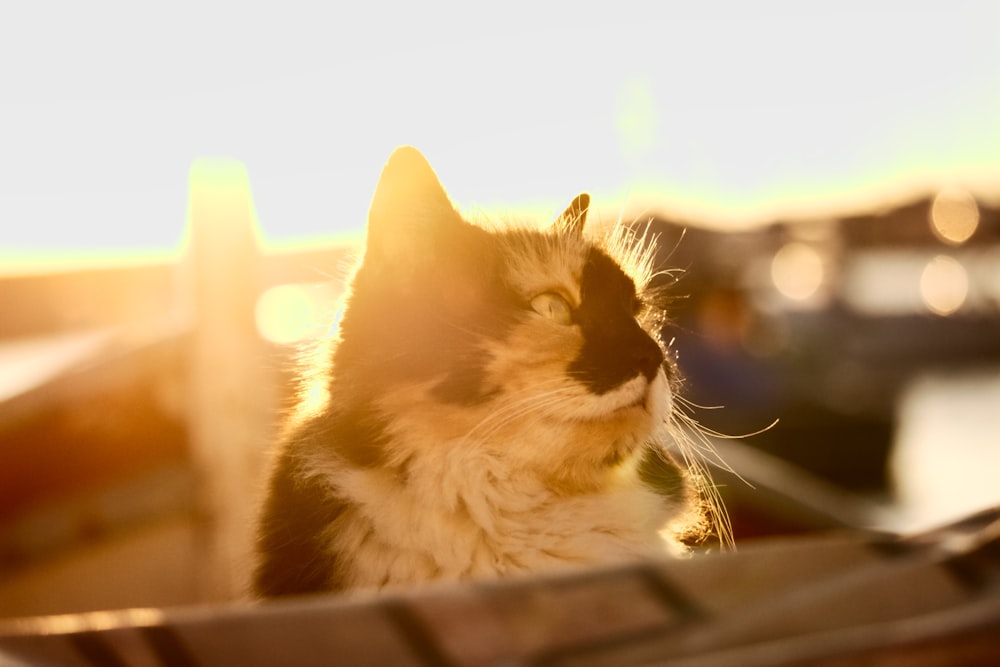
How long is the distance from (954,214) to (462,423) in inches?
1238

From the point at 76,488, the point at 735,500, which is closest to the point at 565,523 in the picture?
the point at 76,488

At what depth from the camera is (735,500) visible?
13.5 feet

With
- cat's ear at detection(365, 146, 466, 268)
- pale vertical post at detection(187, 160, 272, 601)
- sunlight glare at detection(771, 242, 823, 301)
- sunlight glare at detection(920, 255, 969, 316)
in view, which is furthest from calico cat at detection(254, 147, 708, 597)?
sunlight glare at detection(920, 255, 969, 316)

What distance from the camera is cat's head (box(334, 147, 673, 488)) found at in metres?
1.48

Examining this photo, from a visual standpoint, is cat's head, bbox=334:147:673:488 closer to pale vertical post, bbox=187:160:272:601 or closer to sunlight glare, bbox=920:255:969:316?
pale vertical post, bbox=187:160:272:601

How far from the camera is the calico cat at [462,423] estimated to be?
1.43 metres

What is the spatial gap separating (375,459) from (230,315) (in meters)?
2.32

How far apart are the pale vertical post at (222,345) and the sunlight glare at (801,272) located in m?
22.8

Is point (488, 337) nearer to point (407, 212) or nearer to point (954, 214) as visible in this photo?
point (407, 212)

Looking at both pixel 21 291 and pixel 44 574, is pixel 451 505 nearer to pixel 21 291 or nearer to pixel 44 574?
pixel 44 574

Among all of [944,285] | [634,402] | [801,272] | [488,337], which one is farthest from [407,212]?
[944,285]

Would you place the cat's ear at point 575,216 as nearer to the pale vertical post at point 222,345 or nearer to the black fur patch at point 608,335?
the black fur patch at point 608,335

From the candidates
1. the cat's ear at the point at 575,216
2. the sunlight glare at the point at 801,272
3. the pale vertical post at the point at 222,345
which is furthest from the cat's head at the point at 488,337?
the sunlight glare at the point at 801,272

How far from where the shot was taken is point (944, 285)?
30.9 m
